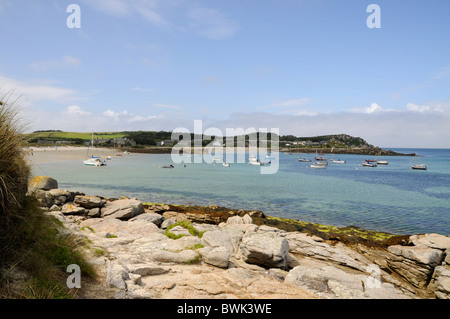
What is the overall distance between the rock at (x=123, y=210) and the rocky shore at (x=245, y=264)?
0.33ft

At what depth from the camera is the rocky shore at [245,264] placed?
7137mm

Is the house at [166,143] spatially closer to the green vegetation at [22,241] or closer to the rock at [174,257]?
the rock at [174,257]

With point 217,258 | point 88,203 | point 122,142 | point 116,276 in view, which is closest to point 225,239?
point 217,258

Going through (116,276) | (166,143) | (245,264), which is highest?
(166,143)

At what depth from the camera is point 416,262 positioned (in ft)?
41.1

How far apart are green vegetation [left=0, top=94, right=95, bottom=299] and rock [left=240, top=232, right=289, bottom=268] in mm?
5997

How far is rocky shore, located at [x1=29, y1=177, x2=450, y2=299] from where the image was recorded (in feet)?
23.4

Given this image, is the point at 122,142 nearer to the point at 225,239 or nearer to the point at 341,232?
the point at 341,232

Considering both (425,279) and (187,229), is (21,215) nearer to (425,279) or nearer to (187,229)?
(187,229)

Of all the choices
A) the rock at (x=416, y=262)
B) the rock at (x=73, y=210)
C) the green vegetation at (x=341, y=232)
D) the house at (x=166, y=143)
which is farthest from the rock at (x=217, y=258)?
the house at (x=166, y=143)

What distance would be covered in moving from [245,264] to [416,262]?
29.0 ft

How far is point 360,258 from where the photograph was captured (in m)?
13.7
